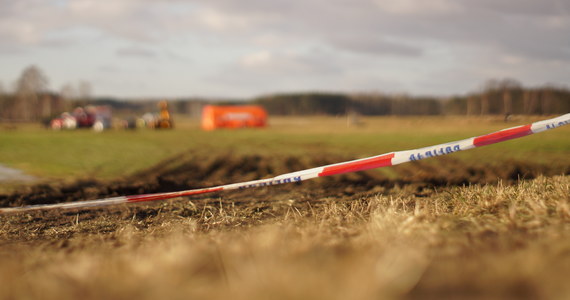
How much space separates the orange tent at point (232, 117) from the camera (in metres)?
49.8

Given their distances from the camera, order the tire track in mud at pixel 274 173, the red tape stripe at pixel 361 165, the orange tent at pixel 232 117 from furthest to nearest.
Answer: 1. the orange tent at pixel 232 117
2. the tire track in mud at pixel 274 173
3. the red tape stripe at pixel 361 165

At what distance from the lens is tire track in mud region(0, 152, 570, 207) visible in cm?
732

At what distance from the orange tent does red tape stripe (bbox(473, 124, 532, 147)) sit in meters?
45.4

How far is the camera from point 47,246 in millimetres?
3432

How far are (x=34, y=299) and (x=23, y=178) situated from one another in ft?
33.0

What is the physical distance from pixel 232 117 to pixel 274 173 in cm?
4024

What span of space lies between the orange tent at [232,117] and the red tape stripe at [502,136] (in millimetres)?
45399

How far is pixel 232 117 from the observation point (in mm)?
50812

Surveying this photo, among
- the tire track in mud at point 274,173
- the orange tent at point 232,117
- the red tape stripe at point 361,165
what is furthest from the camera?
the orange tent at point 232,117

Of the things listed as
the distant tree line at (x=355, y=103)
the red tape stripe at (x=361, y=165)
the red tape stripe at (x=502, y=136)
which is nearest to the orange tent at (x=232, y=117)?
the distant tree line at (x=355, y=103)

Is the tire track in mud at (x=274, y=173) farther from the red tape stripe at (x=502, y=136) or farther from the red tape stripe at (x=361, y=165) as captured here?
the red tape stripe at (x=361, y=165)

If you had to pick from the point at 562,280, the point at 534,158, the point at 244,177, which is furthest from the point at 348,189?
the point at 534,158

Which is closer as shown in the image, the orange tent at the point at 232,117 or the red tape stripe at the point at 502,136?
the red tape stripe at the point at 502,136

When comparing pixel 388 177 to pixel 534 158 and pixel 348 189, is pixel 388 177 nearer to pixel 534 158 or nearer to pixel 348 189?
pixel 348 189
